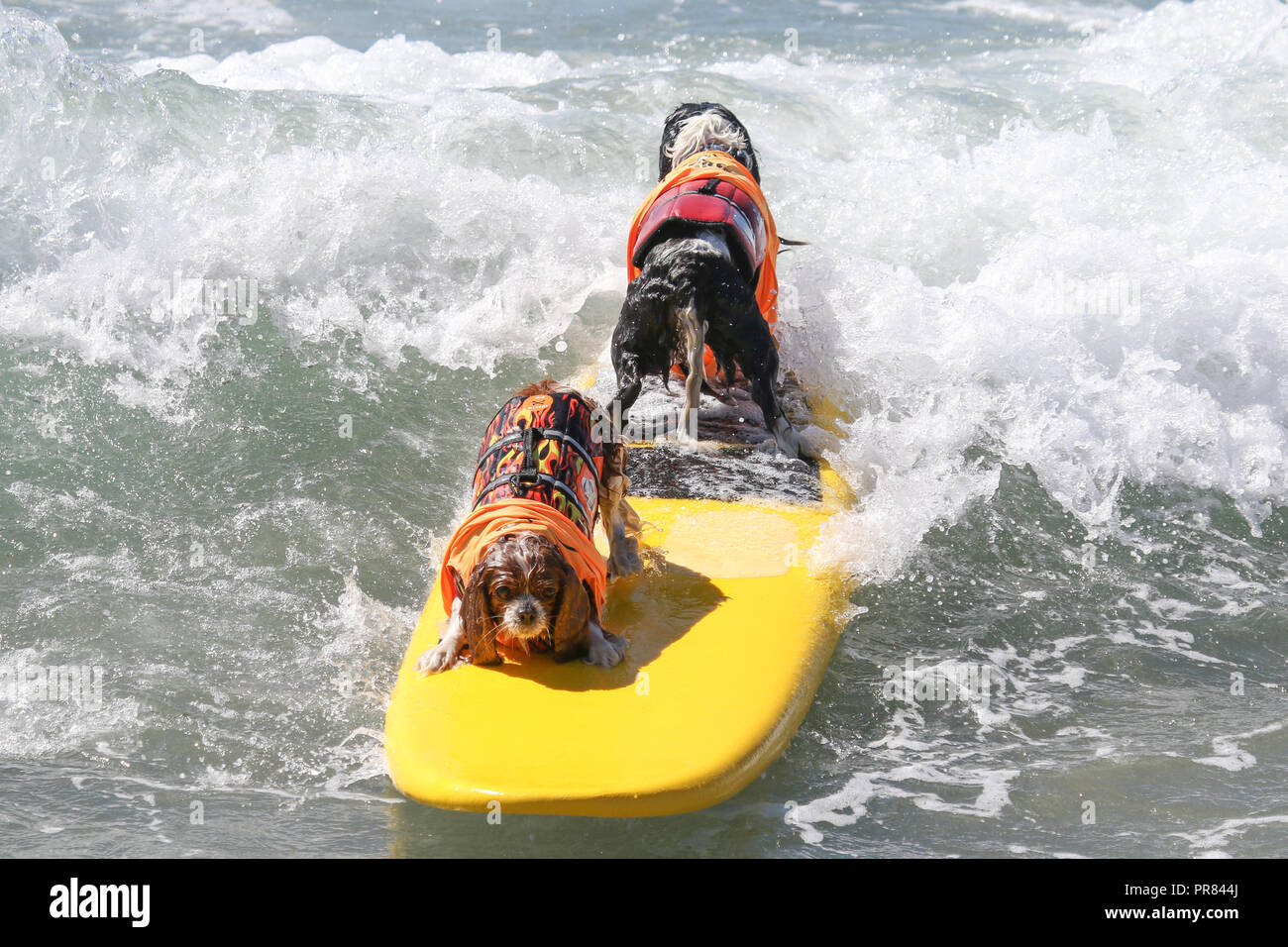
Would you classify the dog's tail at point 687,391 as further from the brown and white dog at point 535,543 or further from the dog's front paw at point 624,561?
the brown and white dog at point 535,543

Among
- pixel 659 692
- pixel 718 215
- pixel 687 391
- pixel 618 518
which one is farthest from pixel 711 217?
pixel 659 692

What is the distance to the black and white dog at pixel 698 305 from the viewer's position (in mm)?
5078

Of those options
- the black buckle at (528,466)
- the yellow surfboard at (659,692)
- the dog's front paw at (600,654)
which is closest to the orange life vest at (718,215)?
the yellow surfboard at (659,692)

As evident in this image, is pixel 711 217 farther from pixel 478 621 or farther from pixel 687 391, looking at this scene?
pixel 478 621

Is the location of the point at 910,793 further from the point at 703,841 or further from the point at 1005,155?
the point at 1005,155

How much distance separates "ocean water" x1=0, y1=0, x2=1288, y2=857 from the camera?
369 cm

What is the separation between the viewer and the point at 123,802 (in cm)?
355

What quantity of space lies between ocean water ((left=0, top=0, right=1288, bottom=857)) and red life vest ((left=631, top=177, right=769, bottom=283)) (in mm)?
890

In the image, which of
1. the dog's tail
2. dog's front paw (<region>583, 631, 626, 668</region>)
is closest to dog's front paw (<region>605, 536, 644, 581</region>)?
dog's front paw (<region>583, 631, 626, 668</region>)

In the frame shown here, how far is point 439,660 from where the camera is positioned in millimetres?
3840

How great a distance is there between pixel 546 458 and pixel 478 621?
1.90 feet

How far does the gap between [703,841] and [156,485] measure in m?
3.23

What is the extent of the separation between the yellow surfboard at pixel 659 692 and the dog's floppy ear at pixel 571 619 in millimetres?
58

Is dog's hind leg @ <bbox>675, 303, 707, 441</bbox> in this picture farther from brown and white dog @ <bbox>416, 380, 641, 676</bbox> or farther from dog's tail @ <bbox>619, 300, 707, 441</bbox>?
brown and white dog @ <bbox>416, 380, 641, 676</bbox>
